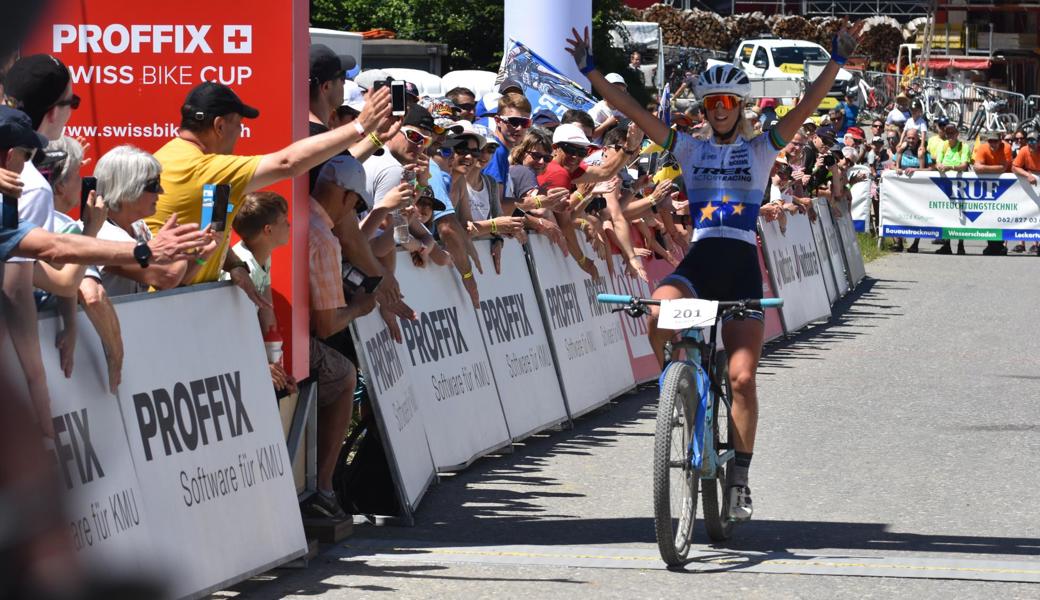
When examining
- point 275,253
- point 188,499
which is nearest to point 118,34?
point 275,253

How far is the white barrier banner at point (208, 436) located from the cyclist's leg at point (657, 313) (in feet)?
5.02

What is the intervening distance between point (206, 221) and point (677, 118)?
28.1 ft

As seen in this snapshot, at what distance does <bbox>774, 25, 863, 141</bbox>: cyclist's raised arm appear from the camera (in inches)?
275

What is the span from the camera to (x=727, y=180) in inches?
275

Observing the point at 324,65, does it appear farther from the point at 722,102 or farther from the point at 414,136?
the point at 722,102

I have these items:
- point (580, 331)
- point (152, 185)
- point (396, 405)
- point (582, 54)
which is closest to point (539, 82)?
point (580, 331)

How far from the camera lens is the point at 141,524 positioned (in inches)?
193

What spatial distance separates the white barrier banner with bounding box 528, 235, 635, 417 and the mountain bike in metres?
4.12

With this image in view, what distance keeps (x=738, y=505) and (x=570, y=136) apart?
5494mm

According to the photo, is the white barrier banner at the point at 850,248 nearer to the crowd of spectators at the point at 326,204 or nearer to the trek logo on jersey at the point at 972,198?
the trek logo on jersey at the point at 972,198

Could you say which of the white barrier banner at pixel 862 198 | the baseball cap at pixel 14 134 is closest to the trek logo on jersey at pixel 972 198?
the white barrier banner at pixel 862 198

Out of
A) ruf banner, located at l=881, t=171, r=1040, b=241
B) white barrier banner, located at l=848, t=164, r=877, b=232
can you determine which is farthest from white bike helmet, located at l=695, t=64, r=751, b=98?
white barrier banner, located at l=848, t=164, r=877, b=232

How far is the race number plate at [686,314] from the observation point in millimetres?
6160

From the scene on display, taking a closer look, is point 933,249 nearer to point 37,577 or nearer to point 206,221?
point 206,221
